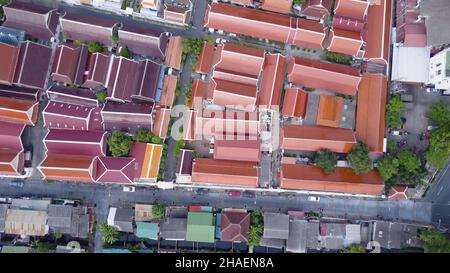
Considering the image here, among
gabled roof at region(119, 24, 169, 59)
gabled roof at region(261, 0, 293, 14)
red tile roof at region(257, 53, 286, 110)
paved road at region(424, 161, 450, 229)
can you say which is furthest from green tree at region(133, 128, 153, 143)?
paved road at region(424, 161, 450, 229)

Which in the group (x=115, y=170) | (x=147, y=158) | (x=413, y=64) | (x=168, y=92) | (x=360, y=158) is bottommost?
(x=115, y=170)

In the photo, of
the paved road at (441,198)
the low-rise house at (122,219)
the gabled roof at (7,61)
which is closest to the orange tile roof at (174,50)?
the gabled roof at (7,61)

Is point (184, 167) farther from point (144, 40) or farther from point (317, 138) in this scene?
point (317, 138)

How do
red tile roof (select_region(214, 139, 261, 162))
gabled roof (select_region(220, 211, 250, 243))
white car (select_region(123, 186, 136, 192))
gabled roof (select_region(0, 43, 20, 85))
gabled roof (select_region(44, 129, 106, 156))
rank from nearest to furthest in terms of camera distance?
1. gabled roof (select_region(0, 43, 20, 85))
2. gabled roof (select_region(220, 211, 250, 243))
3. gabled roof (select_region(44, 129, 106, 156))
4. red tile roof (select_region(214, 139, 261, 162))
5. white car (select_region(123, 186, 136, 192))

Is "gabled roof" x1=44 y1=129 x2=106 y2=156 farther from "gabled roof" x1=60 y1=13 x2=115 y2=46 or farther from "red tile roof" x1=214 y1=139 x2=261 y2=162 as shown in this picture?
"red tile roof" x1=214 y1=139 x2=261 y2=162

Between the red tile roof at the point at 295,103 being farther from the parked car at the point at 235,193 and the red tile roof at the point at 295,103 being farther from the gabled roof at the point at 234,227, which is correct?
the gabled roof at the point at 234,227

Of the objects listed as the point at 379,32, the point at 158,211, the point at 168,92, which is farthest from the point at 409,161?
the point at 158,211
